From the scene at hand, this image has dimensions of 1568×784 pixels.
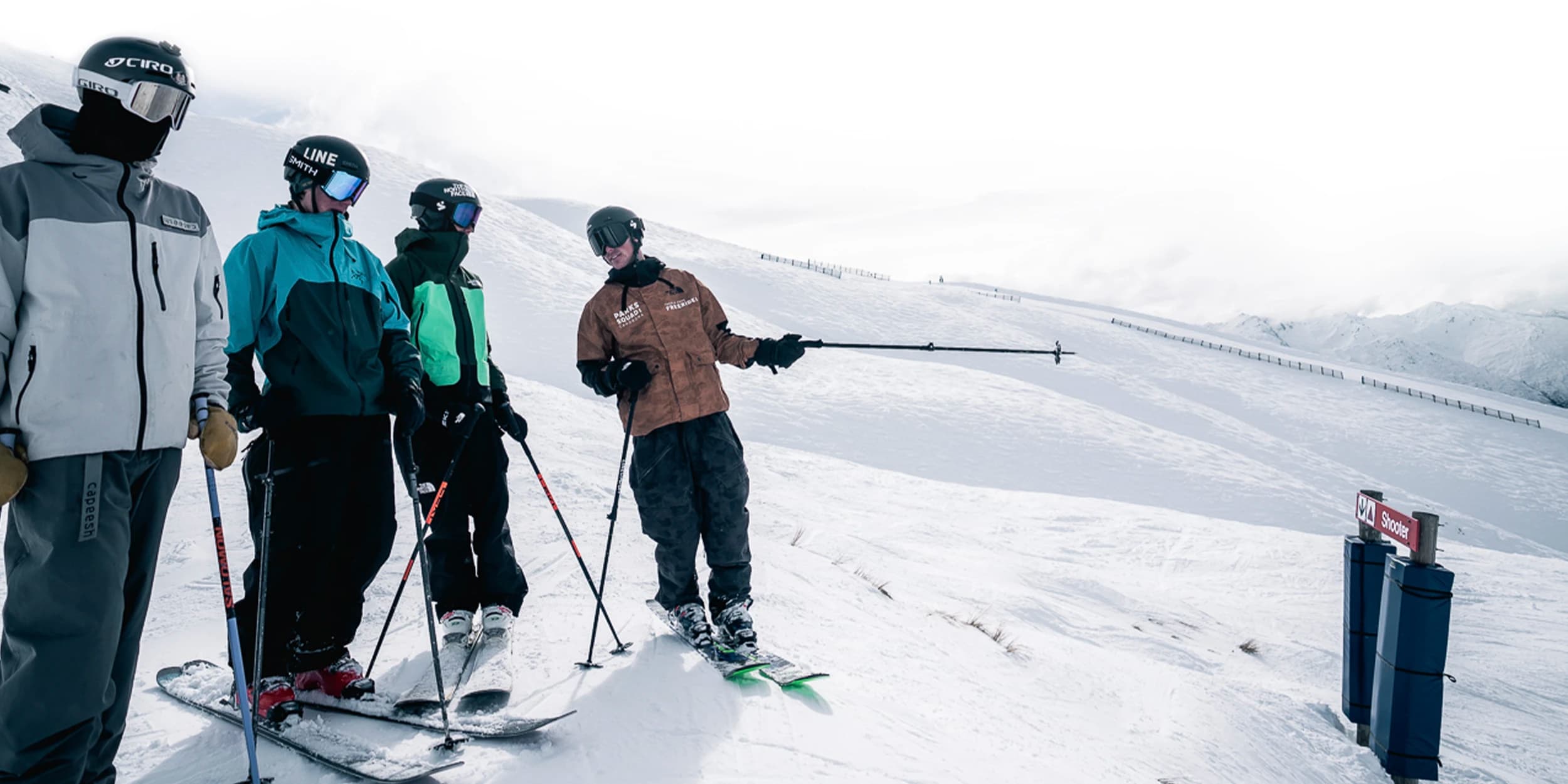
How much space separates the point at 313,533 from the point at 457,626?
3.19 feet

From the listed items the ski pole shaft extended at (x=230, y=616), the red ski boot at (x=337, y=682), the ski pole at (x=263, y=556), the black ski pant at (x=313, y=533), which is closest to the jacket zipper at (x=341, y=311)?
the black ski pant at (x=313, y=533)

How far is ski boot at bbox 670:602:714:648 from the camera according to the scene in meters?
4.37

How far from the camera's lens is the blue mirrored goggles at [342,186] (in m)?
3.44

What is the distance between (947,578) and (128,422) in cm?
706

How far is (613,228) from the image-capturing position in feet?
14.9

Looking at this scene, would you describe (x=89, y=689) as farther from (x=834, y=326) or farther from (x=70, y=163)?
(x=834, y=326)

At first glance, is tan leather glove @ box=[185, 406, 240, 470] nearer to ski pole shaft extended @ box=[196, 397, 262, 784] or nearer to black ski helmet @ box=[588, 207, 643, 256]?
ski pole shaft extended @ box=[196, 397, 262, 784]

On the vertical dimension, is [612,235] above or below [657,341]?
above

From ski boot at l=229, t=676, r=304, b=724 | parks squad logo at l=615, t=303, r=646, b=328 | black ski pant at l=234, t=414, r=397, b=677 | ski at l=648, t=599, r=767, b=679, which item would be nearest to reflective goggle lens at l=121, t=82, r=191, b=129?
black ski pant at l=234, t=414, r=397, b=677

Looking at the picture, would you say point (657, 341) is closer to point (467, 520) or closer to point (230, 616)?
point (467, 520)

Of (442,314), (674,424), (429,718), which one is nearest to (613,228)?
(442,314)

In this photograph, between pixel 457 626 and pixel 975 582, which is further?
pixel 975 582

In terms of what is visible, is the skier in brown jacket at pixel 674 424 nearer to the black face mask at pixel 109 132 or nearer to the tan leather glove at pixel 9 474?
the black face mask at pixel 109 132

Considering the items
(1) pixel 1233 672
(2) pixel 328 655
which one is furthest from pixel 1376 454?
(2) pixel 328 655
